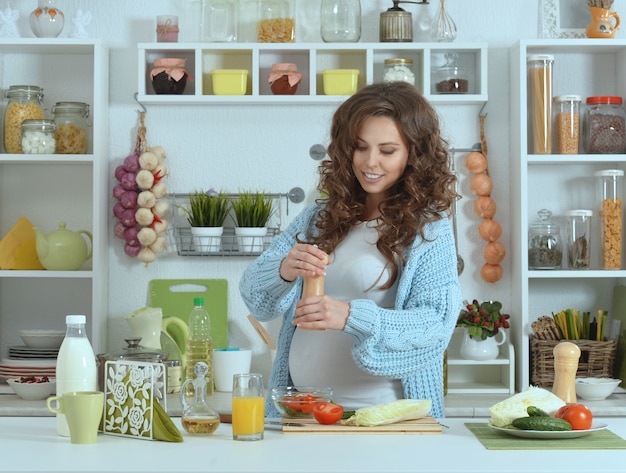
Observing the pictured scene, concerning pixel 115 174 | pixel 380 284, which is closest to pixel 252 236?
pixel 115 174

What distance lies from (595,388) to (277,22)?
1552mm

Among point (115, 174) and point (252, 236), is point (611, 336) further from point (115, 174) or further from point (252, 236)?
point (115, 174)

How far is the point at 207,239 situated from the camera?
3.27 m

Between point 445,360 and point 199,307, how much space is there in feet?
2.72

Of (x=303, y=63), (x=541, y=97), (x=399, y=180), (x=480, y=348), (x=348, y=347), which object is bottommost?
(x=480, y=348)

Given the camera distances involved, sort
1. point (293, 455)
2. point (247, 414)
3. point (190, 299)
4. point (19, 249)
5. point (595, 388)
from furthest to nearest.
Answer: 1. point (190, 299)
2. point (19, 249)
3. point (595, 388)
4. point (247, 414)
5. point (293, 455)

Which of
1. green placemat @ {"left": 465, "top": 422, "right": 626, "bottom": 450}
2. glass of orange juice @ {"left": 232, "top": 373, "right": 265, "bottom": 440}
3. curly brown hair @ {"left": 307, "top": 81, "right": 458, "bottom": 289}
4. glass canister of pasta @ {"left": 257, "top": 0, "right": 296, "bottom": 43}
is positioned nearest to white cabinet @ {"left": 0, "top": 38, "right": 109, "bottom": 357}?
glass canister of pasta @ {"left": 257, "top": 0, "right": 296, "bottom": 43}

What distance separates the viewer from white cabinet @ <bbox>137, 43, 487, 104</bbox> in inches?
127

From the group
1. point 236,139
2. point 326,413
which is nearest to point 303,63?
point 236,139

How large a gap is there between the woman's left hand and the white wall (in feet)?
5.00

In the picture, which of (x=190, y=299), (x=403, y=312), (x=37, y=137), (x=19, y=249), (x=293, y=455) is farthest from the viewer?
(x=190, y=299)

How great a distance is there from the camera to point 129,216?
3.28m

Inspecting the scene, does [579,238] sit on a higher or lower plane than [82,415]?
higher

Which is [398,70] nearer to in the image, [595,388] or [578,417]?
[595,388]
